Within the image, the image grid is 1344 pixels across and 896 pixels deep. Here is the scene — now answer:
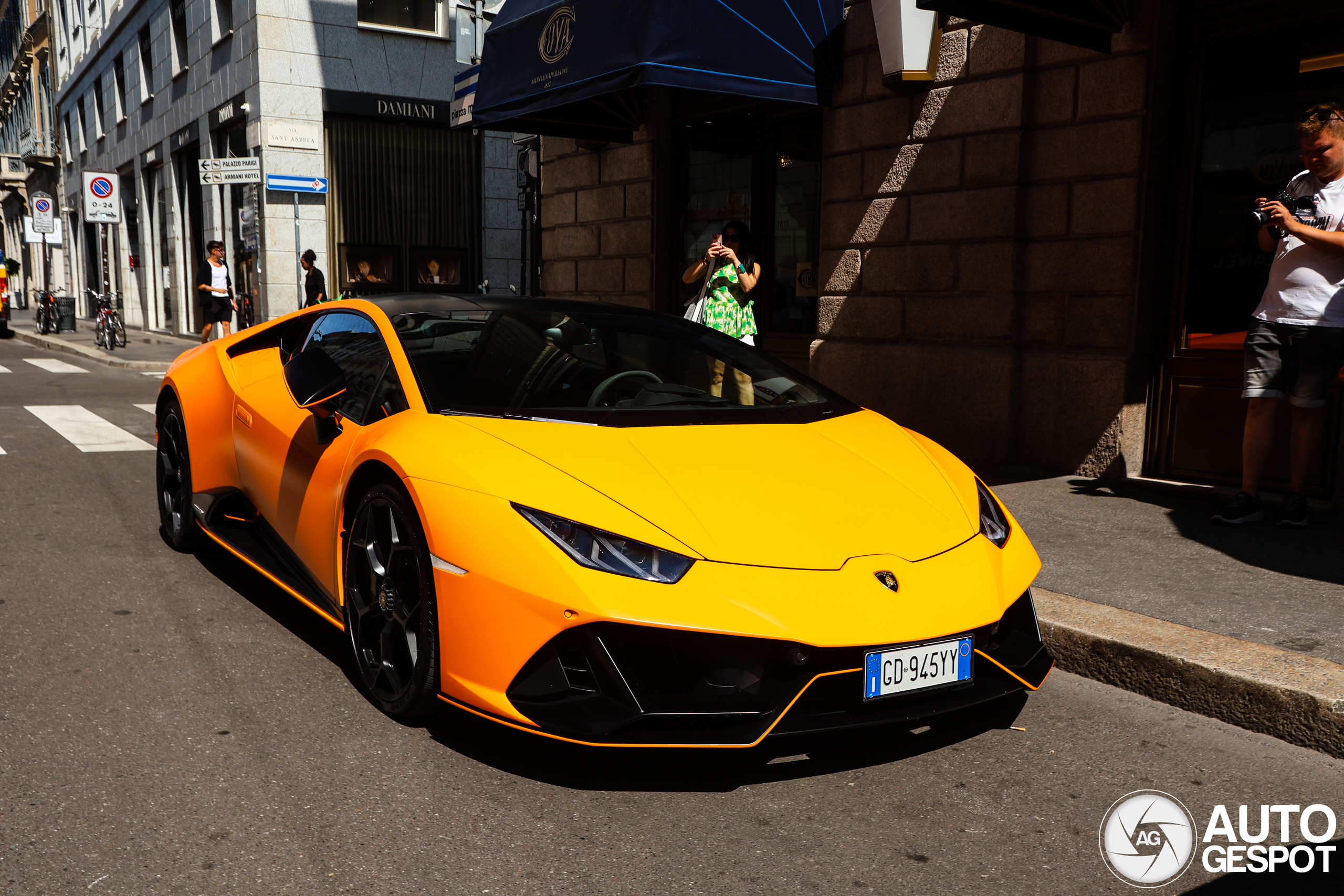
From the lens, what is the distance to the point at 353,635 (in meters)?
3.39

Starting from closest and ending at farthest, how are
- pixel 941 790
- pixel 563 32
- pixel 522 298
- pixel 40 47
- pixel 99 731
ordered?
1. pixel 941 790
2. pixel 99 731
3. pixel 522 298
4. pixel 563 32
5. pixel 40 47

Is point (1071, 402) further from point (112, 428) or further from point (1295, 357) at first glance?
point (112, 428)

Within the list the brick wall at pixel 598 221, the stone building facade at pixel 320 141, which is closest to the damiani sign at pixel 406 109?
the stone building facade at pixel 320 141

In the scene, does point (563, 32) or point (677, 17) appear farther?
point (563, 32)

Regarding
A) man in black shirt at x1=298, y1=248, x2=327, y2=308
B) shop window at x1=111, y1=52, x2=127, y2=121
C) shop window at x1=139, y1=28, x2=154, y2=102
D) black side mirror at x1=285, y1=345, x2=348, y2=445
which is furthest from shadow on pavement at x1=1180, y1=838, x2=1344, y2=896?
shop window at x1=111, y1=52, x2=127, y2=121

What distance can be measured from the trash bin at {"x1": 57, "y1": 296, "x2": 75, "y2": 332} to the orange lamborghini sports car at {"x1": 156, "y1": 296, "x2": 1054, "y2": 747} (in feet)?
80.9

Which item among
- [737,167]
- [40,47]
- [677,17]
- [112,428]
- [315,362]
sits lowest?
[112,428]

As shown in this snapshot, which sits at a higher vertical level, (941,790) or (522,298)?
(522,298)

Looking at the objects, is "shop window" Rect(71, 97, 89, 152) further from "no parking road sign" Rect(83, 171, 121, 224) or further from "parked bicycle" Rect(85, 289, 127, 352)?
"parked bicycle" Rect(85, 289, 127, 352)

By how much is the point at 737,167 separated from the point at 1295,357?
20.1 feet

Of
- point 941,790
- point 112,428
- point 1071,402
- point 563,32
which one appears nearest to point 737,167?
point 563,32

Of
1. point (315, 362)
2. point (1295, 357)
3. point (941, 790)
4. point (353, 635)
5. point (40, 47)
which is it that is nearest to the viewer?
point (941, 790)

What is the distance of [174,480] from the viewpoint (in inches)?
203

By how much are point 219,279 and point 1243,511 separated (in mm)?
14287
